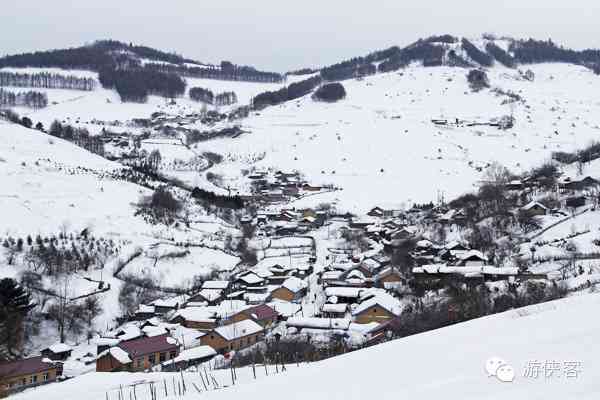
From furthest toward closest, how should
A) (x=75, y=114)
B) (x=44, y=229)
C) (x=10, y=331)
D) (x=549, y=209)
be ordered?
1. (x=75, y=114)
2. (x=549, y=209)
3. (x=44, y=229)
4. (x=10, y=331)

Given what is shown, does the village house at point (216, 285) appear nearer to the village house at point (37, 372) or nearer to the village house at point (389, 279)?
the village house at point (389, 279)

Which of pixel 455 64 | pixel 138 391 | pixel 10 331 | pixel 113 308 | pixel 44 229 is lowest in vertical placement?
pixel 113 308

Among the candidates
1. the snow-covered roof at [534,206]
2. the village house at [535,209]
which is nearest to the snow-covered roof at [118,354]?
the village house at [535,209]

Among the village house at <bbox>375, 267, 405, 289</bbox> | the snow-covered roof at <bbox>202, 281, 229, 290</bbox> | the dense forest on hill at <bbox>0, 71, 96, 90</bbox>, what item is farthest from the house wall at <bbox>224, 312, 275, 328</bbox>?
the dense forest on hill at <bbox>0, 71, 96, 90</bbox>

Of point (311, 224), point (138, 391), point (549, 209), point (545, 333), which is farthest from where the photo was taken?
point (311, 224)

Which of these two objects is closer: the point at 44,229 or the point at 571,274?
the point at 571,274

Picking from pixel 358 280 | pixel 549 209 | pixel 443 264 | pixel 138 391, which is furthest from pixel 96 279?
pixel 549 209

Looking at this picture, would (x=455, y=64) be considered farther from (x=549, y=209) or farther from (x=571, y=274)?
(x=571, y=274)
